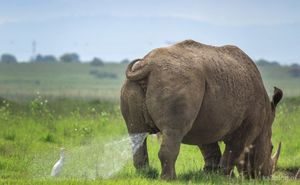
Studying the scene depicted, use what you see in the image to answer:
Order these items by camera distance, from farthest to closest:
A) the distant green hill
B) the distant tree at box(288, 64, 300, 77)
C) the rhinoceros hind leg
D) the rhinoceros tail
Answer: the distant tree at box(288, 64, 300, 77)
the distant green hill
the rhinoceros hind leg
the rhinoceros tail

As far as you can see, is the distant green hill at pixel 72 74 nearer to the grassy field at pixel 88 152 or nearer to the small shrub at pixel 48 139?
the grassy field at pixel 88 152

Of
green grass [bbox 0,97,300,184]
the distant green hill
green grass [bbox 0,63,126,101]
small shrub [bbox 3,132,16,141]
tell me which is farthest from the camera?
green grass [bbox 0,63,126,101]

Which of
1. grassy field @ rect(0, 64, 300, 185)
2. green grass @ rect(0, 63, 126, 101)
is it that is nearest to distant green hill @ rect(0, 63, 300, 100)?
green grass @ rect(0, 63, 126, 101)

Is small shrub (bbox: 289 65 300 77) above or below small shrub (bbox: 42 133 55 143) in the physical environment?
below

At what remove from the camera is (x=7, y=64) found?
145 m

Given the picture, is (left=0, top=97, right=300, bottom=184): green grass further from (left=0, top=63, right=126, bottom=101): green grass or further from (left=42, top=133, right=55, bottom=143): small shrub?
(left=0, top=63, right=126, bottom=101): green grass

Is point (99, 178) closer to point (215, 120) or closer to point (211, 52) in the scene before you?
point (215, 120)

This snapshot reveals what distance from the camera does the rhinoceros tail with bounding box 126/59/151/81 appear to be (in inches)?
500

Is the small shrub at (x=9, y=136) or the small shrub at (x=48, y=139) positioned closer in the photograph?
the small shrub at (x=9, y=136)

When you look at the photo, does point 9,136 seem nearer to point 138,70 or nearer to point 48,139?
point 48,139

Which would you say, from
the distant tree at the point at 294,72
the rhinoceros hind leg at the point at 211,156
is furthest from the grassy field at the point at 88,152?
the distant tree at the point at 294,72

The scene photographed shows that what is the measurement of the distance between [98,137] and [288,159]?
15.8ft

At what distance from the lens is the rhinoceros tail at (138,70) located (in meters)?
12.7

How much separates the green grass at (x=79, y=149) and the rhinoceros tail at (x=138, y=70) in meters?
1.59
